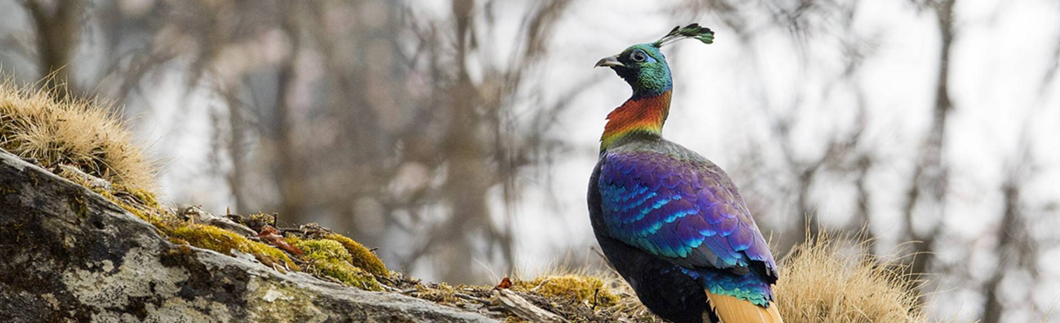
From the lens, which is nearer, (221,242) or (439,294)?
(221,242)

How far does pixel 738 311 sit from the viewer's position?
400 cm

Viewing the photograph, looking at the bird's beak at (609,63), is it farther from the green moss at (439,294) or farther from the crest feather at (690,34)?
the green moss at (439,294)

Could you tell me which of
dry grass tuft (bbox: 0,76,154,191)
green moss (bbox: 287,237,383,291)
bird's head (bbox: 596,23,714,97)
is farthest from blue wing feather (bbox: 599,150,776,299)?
dry grass tuft (bbox: 0,76,154,191)

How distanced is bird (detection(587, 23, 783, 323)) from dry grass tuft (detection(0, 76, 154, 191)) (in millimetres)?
2326

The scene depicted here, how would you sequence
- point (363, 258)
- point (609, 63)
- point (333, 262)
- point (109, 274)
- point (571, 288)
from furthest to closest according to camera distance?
point (571, 288) → point (609, 63) → point (363, 258) → point (333, 262) → point (109, 274)

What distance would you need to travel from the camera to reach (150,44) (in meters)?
12.6

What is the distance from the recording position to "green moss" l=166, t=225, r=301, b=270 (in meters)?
3.67

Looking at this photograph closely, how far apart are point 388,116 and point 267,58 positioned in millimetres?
1979

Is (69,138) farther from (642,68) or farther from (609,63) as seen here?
(642,68)

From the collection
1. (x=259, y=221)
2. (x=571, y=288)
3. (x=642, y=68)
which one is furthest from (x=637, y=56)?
(x=259, y=221)

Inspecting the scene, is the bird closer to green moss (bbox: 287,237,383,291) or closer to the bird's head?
the bird's head

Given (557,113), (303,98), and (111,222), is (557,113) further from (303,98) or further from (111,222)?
(111,222)

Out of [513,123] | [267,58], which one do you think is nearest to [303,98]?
[267,58]

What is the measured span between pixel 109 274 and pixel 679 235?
2307 mm
